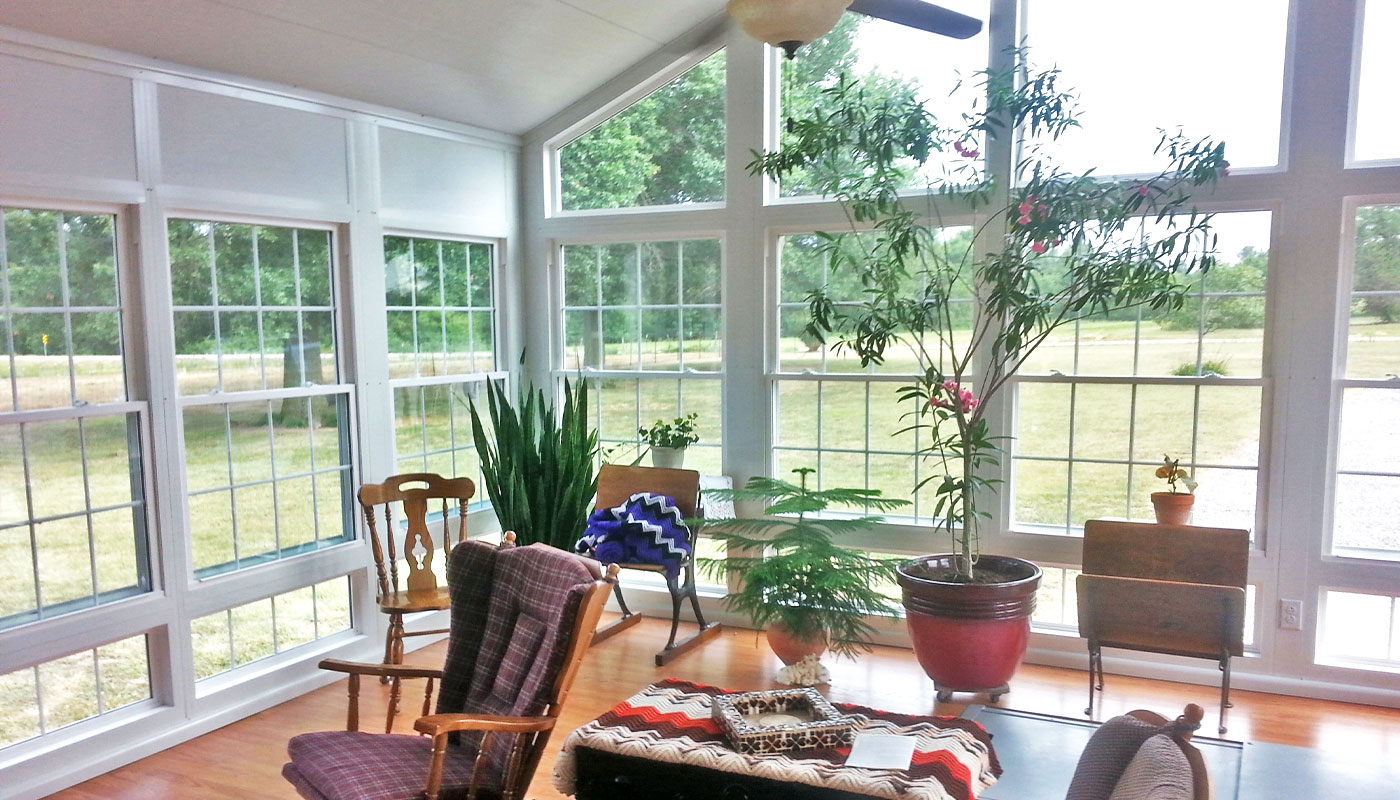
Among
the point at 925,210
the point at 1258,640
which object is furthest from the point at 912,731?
the point at 925,210

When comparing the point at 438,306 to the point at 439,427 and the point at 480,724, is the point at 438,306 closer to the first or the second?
the point at 439,427

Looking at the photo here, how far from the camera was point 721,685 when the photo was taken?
14.4 ft

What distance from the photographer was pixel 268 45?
12.6ft

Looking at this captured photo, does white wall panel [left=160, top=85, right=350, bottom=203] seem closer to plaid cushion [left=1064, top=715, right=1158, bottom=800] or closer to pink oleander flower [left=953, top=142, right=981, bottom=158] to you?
pink oleander flower [left=953, top=142, right=981, bottom=158]

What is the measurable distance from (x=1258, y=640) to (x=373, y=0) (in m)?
4.62

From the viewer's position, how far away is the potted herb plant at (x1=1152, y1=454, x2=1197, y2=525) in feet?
13.6

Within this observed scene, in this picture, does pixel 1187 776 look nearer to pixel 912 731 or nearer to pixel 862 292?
pixel 912 731

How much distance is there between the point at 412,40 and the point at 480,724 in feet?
9.74

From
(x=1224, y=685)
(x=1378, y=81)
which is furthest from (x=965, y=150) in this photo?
(x=1224, y=685)

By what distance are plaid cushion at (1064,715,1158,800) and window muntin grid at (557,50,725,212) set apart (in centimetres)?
393

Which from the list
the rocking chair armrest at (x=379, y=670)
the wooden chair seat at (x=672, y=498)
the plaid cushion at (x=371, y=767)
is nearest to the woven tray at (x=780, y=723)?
the plaid cushion at (x=371, y=767)

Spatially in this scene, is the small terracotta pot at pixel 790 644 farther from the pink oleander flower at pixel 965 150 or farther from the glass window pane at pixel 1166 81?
the glass window pane at pixel 1166 81

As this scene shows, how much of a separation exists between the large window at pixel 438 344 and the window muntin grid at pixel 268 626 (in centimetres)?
74

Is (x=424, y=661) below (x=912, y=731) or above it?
below
